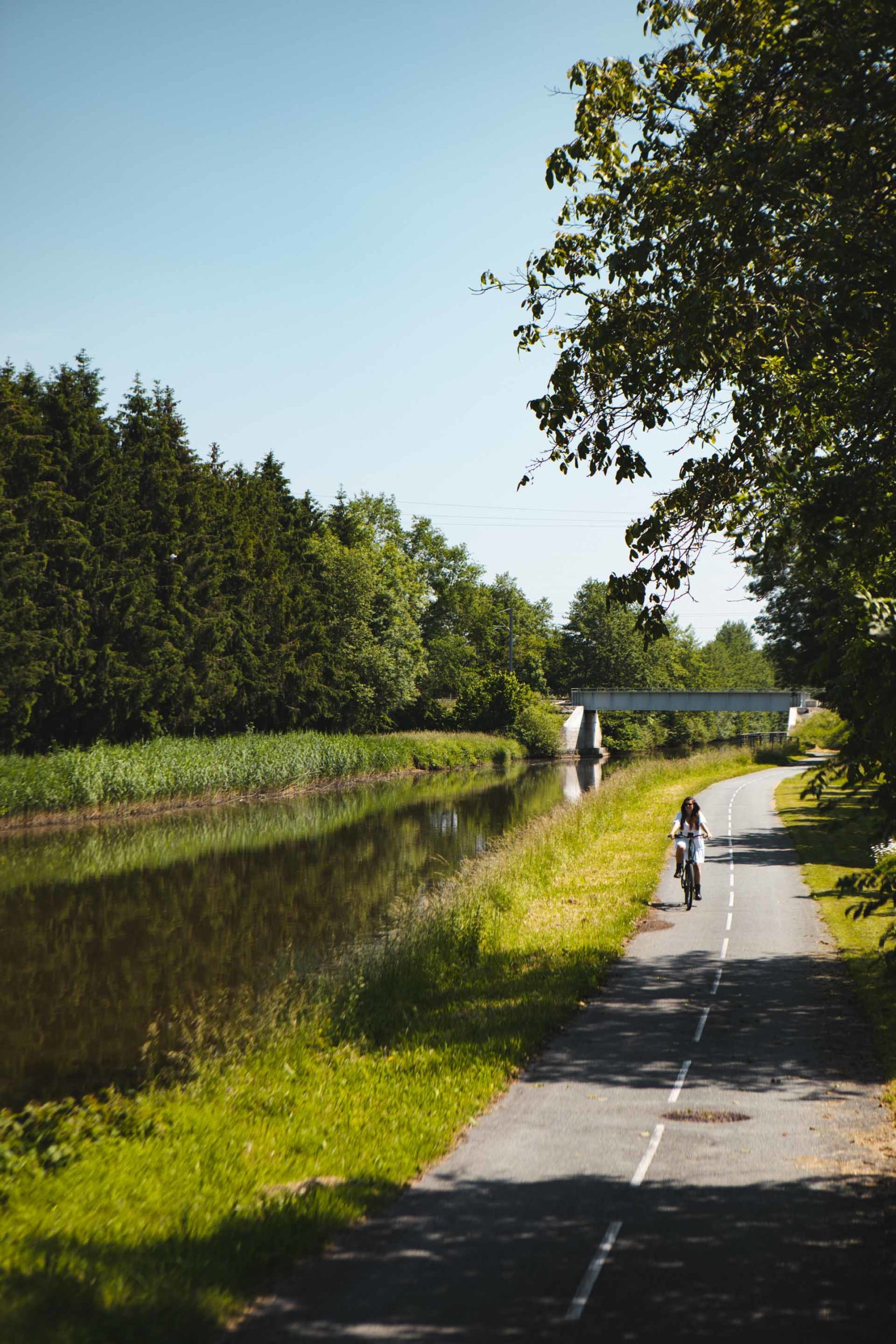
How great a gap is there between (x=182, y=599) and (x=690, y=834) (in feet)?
111

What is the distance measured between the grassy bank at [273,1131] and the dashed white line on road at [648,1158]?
60.1 inches

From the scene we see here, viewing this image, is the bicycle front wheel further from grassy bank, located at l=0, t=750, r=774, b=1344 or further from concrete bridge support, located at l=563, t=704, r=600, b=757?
concrete bridge support, located at l=563, t=704, r=600, b=757

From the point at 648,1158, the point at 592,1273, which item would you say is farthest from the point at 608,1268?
the point at 648,1158

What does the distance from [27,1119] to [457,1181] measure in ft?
17.6

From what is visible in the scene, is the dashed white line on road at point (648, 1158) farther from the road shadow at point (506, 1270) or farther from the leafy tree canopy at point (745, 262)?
the leafy tree canopy at point (745, 262)

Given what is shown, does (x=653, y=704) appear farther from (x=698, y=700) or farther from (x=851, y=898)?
(x=851, y=898)

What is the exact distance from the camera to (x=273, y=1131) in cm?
901

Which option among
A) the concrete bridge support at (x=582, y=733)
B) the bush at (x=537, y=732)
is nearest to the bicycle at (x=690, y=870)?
the bush at (x=537, y=732)

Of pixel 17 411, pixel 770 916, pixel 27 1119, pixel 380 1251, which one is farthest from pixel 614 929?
pixel 17 411

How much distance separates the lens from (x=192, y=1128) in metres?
9.30

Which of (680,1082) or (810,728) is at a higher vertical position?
(810,728)

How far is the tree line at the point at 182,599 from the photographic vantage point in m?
38.8

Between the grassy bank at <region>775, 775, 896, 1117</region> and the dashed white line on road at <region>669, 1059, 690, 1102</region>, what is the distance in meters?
1.83

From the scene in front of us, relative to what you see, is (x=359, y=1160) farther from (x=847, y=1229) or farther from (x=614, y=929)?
(x=614, y=929)
